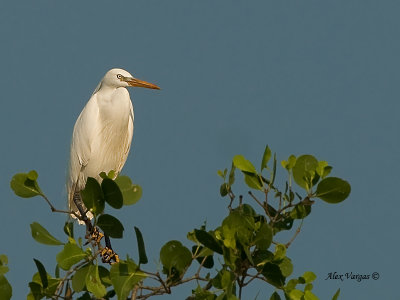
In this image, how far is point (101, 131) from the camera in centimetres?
675

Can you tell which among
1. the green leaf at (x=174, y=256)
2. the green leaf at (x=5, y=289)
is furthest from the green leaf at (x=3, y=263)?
the green leaf at (x=174, y=256)

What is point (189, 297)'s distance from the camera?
3215 millimetres

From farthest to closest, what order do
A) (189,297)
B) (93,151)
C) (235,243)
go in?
(93,151)
(189,297)
(235,243)

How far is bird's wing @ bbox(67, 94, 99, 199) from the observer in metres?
6.69

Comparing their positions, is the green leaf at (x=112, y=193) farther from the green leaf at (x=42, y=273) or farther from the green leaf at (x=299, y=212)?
the green leaf at (x=299, y=212)

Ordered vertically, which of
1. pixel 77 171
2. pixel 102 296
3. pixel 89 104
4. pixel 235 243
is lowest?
pixel 102 296

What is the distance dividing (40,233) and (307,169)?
1.22m

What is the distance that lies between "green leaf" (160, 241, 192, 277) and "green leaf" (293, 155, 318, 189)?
557 millimetres

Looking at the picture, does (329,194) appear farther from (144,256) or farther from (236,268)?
(144,256)

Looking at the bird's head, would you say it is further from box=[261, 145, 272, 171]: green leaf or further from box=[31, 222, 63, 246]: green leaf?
box=[261, 145, 272, 171]: green leaf

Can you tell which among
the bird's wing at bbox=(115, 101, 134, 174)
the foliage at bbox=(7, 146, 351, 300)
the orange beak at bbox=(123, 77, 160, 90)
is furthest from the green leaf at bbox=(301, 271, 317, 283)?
the bird's wing at bbox=(115, 101, 134, 174)

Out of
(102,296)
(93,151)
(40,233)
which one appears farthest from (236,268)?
(93,151)

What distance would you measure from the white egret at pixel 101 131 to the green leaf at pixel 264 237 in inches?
149

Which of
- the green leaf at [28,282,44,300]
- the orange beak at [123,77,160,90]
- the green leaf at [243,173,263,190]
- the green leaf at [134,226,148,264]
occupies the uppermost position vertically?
the orange beak at [123,77,160,90]
